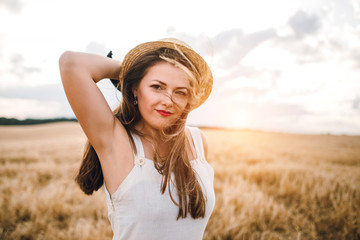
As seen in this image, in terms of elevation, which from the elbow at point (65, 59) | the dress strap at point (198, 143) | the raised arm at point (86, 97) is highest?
the elbow at point (65, 59)

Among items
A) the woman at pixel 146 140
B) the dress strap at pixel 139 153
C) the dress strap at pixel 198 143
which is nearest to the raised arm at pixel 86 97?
the woman at pixel 146 140

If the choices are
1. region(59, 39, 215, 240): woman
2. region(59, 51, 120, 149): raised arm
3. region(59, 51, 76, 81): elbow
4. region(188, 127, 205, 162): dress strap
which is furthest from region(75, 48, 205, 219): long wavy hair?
region(59, 51, 76, 81): elbow

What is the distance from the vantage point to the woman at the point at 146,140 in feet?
4.73

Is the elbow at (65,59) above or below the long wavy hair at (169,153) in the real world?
above

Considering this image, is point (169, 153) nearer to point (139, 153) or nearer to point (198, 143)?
point (139, 153)

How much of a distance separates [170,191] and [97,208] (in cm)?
293

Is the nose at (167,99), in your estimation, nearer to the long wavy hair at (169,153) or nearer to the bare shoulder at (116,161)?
the long wavy hair at (169,153)

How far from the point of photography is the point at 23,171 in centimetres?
641

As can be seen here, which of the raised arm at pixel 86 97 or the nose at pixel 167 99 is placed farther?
the nose at pixel 167 99

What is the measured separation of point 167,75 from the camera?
5.85 ft

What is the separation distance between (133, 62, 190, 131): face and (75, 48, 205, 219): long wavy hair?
0.06 metres

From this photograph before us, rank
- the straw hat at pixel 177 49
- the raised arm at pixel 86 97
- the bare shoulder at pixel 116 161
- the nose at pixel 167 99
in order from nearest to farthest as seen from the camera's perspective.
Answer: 1. the raised arm at pixel 86 97
2. the bare shoulder at pixel 116 161
3. the nose at pixel 167 99
4. the straw hat at pixel 177 49

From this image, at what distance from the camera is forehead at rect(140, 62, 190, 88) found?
1768 mm

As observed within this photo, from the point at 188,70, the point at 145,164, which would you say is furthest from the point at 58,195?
the point at 188,70
